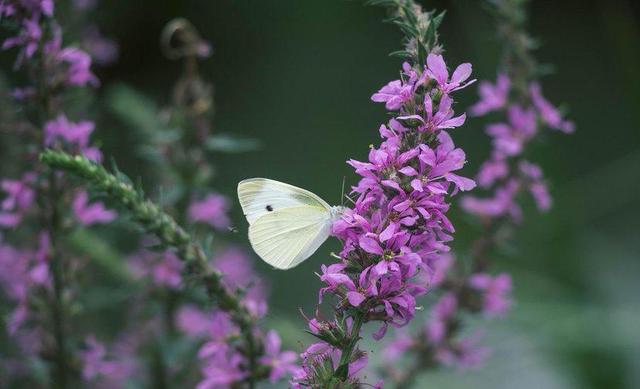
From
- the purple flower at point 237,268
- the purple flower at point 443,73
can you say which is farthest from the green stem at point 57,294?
the purple flower at point 443,73

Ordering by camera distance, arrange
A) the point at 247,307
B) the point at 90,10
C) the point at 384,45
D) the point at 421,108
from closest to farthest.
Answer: the point at 421,108 < the point at 247,307 < the point at 90,10 < the point at 384,45

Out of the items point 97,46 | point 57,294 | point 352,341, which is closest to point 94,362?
point 57,294

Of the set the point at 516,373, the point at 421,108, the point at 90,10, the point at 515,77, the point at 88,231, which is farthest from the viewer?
the point at 516,373

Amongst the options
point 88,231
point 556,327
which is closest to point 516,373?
point 556,327

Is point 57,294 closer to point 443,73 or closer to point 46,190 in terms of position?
point 46,190

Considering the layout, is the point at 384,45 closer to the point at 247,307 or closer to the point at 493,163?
the point at 493,163

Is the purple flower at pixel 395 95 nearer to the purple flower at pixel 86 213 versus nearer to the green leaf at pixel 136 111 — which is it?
the purple flower at pixel 86 213
